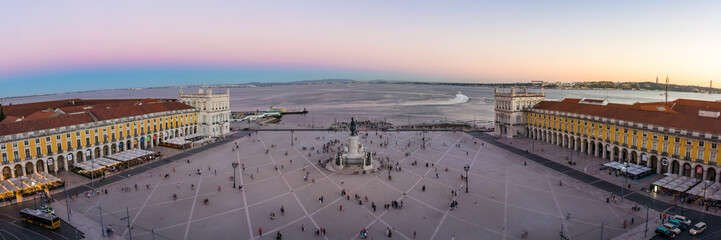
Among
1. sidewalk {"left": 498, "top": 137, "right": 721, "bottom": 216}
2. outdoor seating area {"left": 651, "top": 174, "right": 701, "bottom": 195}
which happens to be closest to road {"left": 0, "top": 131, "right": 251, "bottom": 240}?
sidewalk {"left": 498, "top": 137, "right": 721, "bottom": 216}

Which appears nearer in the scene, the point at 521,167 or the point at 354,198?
the point at 354,198

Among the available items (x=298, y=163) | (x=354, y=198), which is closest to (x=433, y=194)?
(x=354, y=198)

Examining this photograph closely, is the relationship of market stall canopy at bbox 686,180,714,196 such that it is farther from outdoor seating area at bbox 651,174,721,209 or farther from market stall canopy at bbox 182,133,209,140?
market stall canopy at bbox 182,133,209,140

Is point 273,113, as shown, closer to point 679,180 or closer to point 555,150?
point 555,150

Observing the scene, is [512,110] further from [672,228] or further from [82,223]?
[82,223]

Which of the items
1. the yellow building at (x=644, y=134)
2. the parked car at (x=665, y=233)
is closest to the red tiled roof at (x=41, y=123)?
the parked car at (x=665, y=233)

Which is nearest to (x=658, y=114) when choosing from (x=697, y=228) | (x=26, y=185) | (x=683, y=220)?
(x=683, y=220)

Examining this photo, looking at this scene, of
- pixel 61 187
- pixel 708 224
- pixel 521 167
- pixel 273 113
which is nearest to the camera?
pixel 708 224
